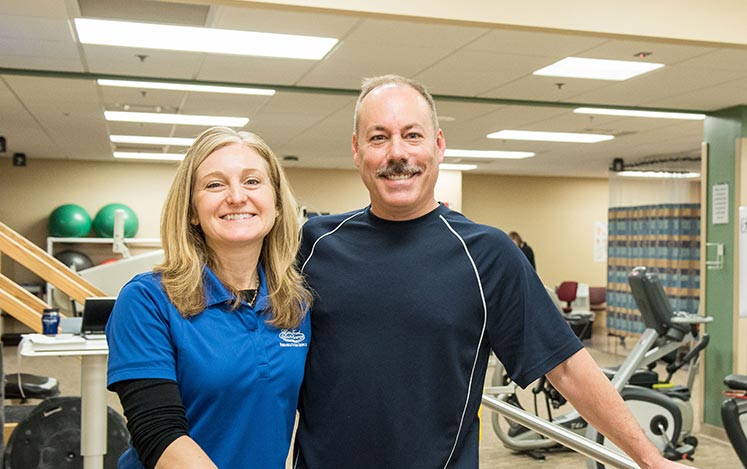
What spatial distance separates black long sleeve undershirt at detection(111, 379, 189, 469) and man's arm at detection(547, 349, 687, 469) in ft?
2.34

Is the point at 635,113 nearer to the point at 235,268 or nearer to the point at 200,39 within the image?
the point at 200,39

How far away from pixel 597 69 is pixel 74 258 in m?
8.61

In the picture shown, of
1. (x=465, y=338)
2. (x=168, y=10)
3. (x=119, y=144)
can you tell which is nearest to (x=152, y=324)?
(x=465, y=338)

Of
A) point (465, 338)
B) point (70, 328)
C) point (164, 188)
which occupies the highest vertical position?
point (164, 188)

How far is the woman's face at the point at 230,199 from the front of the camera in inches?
56.0

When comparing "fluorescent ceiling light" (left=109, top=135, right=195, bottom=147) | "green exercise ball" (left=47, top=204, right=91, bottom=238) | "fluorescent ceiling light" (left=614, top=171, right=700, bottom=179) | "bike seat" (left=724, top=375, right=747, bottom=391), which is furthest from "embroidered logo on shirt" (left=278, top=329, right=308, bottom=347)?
"green exercise ball" (left=47, top=204, right=91, bottom=238)

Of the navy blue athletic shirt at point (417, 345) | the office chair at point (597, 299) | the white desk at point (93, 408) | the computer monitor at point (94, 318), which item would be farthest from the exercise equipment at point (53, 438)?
the office chair at point (597, 299)

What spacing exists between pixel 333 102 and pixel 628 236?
18.2ft

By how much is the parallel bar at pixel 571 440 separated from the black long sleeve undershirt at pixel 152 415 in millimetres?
822

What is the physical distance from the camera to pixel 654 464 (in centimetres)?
141

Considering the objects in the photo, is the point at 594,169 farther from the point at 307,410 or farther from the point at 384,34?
the point at 307,410

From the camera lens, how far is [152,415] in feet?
4.02

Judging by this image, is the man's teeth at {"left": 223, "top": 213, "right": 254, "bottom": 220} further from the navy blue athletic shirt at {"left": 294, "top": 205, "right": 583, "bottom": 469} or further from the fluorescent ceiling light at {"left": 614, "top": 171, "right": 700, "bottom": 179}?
the fluorescent ceiling light at {"left": 614, "top": 171, "right": 700, "bottom": 179}

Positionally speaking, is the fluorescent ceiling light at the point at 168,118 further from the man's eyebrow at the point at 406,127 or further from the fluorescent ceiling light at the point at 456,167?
the man's eyebrow at the point at 406,127
